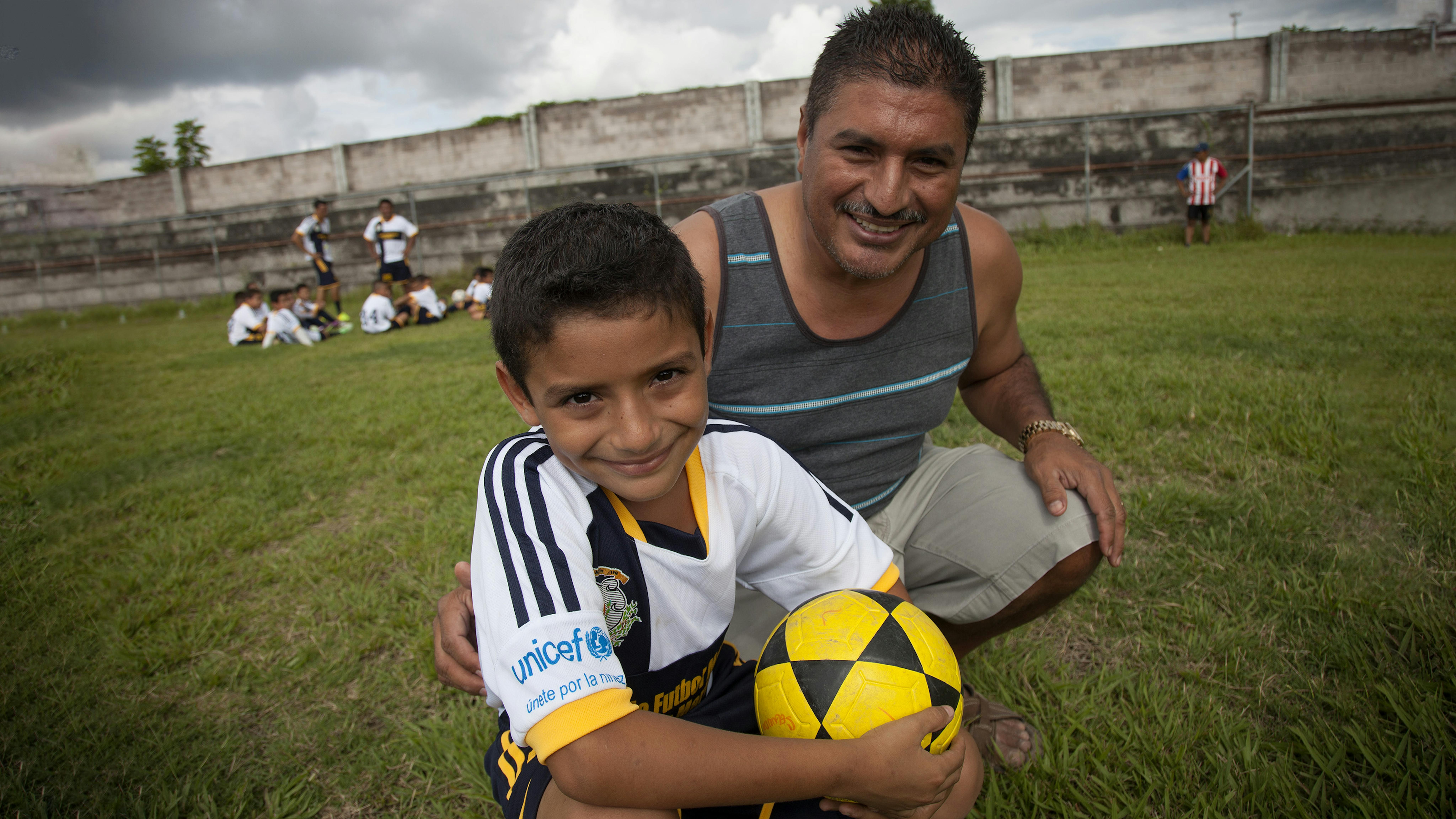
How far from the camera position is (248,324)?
A: 34.9ft

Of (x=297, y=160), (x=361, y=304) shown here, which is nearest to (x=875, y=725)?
(x=361, y=304)

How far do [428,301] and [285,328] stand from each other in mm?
2042

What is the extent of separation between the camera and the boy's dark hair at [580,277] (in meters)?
1.34

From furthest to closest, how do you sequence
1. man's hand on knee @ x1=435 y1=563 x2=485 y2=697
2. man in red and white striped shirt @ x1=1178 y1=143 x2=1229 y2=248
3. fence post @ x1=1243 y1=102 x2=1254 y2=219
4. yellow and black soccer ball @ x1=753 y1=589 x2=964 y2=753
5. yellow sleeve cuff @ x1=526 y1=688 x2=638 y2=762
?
fence post @ x1=1243 y1=102 x2=1254 y2=219, man in red and white striped shirt @ x1=1178 y1=143 x2=1229 y2=248, man's hand on knee @ x1=435 y1=563 x2=485 y2=697, yellow and black soccer ball @ x1=753 y1=589 x2=964 y2=753, yellow sleeve cuff @ x1=526 y1=688 x2=638 y2=762

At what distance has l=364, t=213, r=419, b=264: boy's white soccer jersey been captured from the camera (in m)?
12.8

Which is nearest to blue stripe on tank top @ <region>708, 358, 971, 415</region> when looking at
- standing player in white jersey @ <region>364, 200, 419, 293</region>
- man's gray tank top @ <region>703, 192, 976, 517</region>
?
man's gray tank top @ <region>703, 192, 976, 517</region>

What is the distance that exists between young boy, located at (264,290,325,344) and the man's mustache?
10107 mm

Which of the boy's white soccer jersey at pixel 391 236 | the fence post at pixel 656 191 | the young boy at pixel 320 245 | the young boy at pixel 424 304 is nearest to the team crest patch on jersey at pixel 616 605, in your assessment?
the young boy at pixel 424 304

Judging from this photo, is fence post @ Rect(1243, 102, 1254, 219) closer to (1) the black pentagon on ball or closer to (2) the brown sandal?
(2) the brown sandal

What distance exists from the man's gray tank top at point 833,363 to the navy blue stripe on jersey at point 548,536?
730 millimetres

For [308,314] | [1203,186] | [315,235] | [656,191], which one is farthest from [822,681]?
[656,191]

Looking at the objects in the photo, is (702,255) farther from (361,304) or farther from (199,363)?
(361,304)

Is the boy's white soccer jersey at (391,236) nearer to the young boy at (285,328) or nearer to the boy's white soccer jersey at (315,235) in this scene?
the boy's white soccer jersey at (315,235)

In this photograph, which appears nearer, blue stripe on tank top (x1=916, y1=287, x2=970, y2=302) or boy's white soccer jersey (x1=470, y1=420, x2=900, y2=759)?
boy's white soccer jersey (x1=470, y1=420, x2=900, y2=759)
